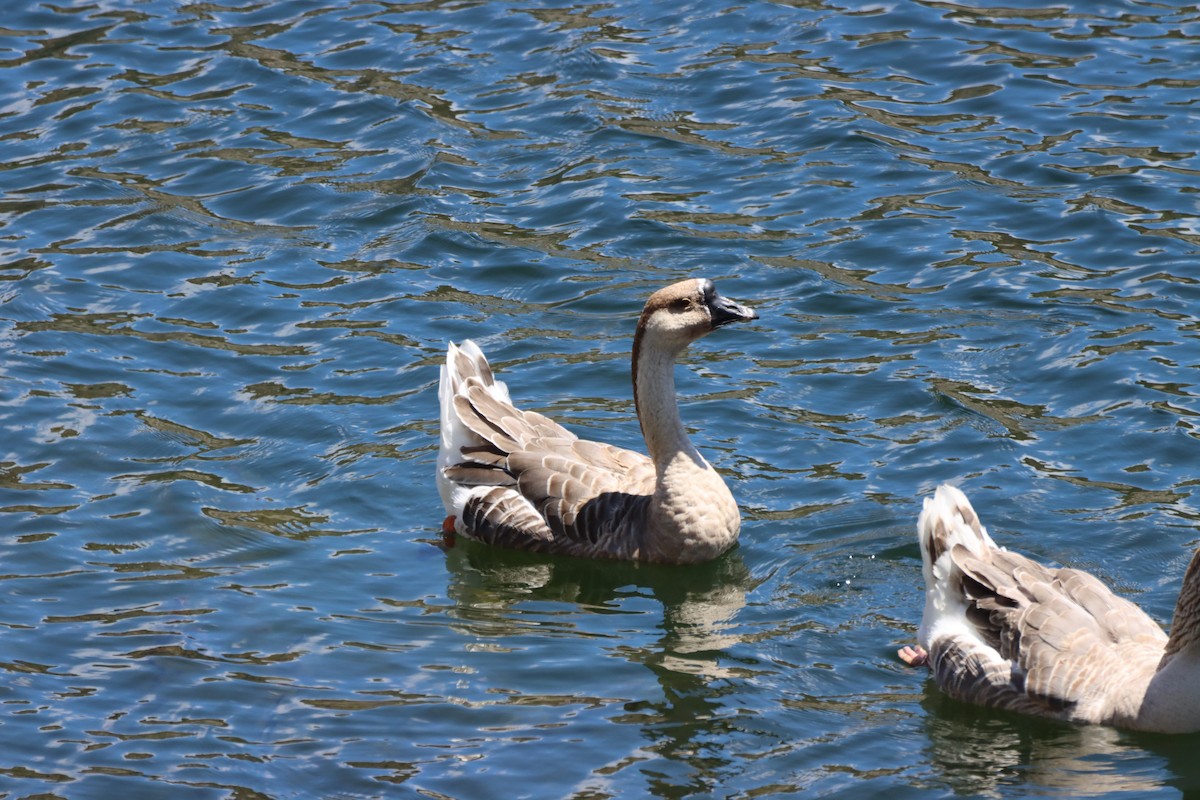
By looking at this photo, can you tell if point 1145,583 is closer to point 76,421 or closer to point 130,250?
point 76,421

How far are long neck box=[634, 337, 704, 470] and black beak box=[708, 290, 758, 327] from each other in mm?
478

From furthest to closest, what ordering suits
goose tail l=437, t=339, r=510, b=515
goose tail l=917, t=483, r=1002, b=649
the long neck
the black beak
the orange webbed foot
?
goose tail l=437, t=339, r=510, b=515, the long neck, the black beak, the orange webbed foot, goose tail l=917, t=483, r=1002, b=649

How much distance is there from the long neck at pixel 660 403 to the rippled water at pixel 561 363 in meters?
0.83

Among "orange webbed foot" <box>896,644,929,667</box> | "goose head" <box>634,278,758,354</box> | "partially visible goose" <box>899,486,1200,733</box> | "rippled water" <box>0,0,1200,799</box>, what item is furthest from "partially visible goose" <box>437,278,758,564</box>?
"partially visible goose" <box>899,486,1200,733</box>

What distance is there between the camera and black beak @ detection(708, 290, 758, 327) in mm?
11254

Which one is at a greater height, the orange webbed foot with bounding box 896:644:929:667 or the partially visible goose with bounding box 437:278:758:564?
the partially visible goose with bounding box 437:278:758:564

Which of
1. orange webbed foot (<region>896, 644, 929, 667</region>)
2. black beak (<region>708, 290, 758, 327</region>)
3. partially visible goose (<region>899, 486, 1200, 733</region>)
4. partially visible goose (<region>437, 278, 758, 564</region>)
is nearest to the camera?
partially visible goose (<region>899, 486, 1200, 733</region>)

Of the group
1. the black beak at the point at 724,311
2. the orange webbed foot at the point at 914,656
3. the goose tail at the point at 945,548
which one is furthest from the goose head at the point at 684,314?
the orange webbed foot at the point at 914,656

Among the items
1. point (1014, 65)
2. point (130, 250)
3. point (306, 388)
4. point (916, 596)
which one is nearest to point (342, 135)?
point (130, 250)

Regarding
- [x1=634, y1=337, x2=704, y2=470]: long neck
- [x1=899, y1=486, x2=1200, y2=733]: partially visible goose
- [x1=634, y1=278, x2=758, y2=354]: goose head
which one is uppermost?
[x1=634, y1=278, x2=758, y2=354]: goose head

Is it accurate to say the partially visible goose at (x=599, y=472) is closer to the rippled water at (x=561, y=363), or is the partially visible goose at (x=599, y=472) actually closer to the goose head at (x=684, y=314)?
the goose head at (x=684, y=314)

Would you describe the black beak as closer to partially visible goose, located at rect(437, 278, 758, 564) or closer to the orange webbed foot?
partially visible goose, located at rect(437, 278, 758, 564)

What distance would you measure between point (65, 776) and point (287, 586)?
2436mm

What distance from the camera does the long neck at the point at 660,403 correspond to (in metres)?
11.7
